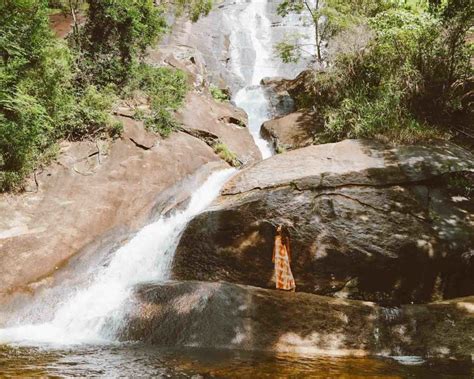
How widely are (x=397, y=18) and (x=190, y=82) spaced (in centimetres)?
928

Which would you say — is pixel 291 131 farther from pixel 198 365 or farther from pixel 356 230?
pixel 198 365

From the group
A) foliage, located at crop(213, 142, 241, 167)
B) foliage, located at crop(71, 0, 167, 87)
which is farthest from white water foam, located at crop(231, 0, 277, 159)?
foliage, located at crop(71, 0, 167, 87)

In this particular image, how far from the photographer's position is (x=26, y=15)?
10.9 m

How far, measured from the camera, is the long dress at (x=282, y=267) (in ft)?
24.9

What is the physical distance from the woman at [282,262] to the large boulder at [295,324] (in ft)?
3.52

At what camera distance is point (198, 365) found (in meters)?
4.76

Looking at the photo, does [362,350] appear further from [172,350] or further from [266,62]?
[266,62]

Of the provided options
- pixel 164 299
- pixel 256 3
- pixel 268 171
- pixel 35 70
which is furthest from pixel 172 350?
pixel 256 3

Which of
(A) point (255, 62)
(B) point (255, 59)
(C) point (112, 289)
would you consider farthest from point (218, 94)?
(C) point (112, 289)

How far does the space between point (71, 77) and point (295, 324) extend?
434 inches

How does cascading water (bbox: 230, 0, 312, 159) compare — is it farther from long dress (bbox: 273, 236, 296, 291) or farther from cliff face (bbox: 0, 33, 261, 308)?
long dress (bbox: 273, 236, 296, 291)

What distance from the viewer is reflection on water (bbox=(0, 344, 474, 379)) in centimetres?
447

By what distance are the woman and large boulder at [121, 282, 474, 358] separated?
1.07 meters

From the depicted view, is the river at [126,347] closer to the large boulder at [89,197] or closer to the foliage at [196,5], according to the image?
the large boulder at [89,197]
